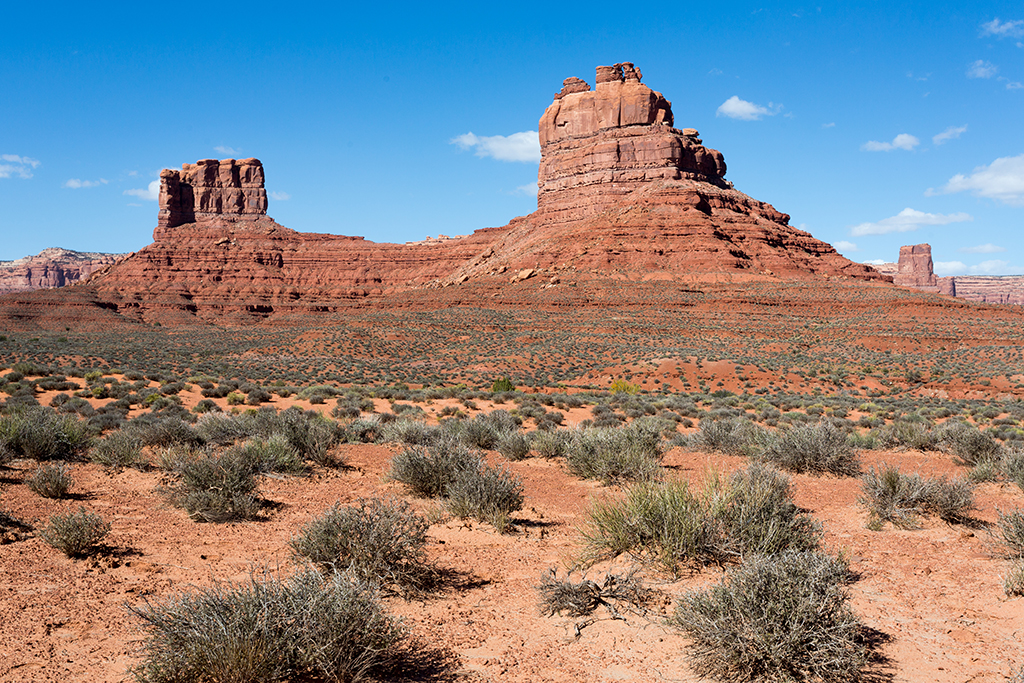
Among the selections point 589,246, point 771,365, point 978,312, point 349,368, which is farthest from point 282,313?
point 978,312

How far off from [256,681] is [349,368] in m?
35.6

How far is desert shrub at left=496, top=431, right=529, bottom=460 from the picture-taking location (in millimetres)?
10867

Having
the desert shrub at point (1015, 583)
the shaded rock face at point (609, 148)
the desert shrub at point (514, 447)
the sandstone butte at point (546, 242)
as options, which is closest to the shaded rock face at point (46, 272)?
the sandstone butte at point (546, 242)

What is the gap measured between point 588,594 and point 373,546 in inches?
67.2

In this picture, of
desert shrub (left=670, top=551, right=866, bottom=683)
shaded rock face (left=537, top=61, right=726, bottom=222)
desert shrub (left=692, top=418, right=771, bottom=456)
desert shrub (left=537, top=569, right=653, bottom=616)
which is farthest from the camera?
shaded rock face (left=537, top=61, right=726, bottom=222)

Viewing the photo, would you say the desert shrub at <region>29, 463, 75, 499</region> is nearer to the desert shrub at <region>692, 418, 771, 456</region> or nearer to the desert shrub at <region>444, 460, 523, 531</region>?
the desert shrub at <region>444, 460, 523, 531</region>

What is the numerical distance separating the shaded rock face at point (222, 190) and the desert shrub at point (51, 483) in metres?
116

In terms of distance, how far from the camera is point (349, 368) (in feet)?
124

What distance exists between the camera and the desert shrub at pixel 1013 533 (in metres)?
5.74

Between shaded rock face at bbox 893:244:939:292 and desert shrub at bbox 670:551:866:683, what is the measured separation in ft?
590

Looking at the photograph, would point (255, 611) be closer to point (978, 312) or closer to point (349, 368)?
point (349, 368)

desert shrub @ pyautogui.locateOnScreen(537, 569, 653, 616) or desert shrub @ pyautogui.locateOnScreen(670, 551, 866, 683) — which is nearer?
desert shrub @ pyautogui.locateOnScreen(670, 551, 866, 683)

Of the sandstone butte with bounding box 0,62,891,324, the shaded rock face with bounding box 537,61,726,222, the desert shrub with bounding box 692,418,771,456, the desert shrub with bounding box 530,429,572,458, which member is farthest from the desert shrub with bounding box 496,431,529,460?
the shaded rock face with bounding box 537,61,726,222

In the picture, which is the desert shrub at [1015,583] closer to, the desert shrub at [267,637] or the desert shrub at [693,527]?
the desert shrub at [693,527]
